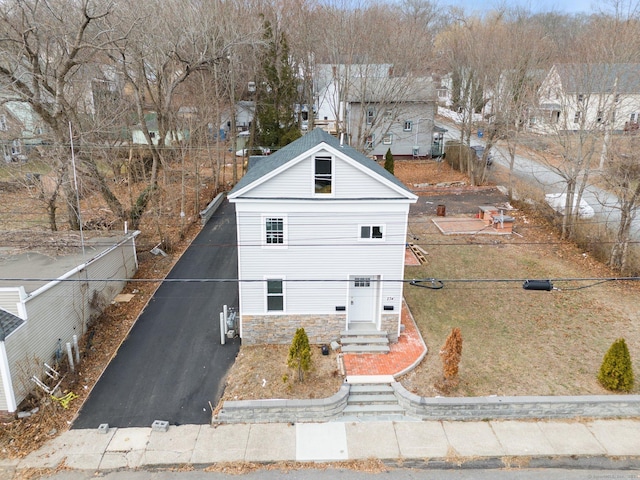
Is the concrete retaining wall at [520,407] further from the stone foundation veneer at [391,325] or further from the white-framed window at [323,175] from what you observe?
the white-framed window at [323,175]

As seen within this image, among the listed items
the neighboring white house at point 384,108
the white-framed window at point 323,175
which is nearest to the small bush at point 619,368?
the white-framed window at point 323,175

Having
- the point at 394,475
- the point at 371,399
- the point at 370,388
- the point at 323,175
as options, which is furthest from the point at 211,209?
the point at 394,475

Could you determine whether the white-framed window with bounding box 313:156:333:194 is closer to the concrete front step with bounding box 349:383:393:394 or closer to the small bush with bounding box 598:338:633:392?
the concrete front step with bounding box 349:383:393:394

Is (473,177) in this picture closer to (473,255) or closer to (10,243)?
(473,255)

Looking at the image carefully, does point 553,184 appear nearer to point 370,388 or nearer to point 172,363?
point 370,388

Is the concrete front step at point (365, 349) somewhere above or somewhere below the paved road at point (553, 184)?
below

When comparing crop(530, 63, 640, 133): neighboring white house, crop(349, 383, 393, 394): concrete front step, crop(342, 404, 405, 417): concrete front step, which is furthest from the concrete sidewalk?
crop(530, 63, 640, 133): neighboring white house
